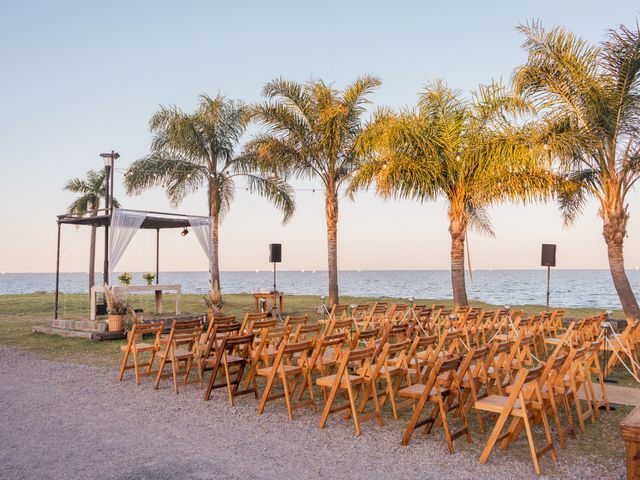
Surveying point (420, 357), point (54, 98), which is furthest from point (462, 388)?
point (54, 98)

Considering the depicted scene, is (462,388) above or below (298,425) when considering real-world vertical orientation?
above

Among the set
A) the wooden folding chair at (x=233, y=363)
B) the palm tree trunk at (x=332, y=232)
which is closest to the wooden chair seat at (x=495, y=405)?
the wooden folding chair at (x=233, y=363)

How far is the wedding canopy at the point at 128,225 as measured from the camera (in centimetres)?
1264

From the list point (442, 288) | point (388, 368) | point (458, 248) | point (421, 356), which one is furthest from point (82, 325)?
point (442, 288)

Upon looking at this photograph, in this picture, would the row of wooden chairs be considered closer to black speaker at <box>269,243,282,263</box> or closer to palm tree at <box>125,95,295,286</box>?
black speaker at <box>269,243,282,263</box>

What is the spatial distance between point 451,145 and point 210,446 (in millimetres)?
11610

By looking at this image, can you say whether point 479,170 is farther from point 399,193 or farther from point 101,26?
point 101,26

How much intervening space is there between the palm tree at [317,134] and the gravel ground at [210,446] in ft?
37.3

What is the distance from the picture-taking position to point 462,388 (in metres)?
5.29

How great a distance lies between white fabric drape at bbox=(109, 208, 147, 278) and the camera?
41.2 feet

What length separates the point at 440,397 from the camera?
179 inches

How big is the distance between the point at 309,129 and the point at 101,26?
6546 mm

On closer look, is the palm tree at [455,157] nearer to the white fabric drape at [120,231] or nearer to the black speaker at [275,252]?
the black speaker at [275,252]

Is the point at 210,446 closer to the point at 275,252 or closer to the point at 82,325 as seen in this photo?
the point at 82,325
